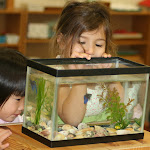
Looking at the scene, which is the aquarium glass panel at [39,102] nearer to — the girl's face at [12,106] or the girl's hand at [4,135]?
the girl's hand at [4,135]

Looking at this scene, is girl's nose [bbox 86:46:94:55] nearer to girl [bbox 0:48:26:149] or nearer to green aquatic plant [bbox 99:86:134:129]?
girl [bbox 0:48:26:149]

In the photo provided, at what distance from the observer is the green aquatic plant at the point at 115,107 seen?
4.17 ft

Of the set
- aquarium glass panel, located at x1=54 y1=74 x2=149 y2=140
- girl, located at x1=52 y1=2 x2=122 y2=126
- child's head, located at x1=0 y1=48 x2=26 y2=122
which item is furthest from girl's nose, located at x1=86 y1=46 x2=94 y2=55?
aquarium glass panel, located at x1=54 y1=74 x2=149 y2=140

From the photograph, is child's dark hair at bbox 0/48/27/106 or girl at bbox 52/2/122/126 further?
girl at bbox 52/2/122/126

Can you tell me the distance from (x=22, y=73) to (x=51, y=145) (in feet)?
1.56

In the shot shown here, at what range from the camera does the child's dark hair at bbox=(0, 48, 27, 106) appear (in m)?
1.57

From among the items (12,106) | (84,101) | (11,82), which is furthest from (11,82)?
(84,101)

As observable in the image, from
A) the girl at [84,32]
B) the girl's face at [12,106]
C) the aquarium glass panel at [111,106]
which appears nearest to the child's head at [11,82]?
the girl's face at [12,106]

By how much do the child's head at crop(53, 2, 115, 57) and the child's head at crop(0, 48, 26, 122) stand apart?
0.80 ft

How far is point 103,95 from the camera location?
127 cm

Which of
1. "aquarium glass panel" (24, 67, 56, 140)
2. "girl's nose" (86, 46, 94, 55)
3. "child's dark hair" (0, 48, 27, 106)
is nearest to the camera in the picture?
"aquarium glass panel" (24, 67, 56, 140)

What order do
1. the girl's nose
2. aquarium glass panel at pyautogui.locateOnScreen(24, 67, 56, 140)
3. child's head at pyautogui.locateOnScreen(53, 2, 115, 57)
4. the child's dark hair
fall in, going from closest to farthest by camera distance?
aquarium glass panel at pyautogui.locateOnScreen(24, 67, 56, 140) → the child's dark hair → the girl's nose → child's head at pyautogui.locateOnScreen(53, 2, 115, 57)

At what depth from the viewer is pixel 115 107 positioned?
128cm

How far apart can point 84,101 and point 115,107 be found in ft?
0.35
